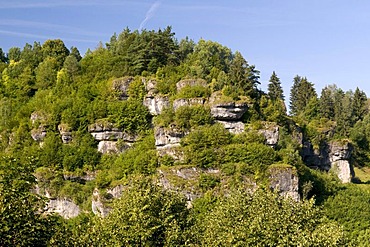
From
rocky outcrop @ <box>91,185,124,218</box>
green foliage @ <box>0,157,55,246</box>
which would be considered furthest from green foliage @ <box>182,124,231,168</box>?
green foliage @ <box>0,157,55,246</box>

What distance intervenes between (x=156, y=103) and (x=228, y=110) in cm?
1171

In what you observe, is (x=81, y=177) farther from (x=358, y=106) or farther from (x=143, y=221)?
(x=358, y=106)

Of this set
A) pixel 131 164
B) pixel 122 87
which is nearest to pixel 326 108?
pixel 122 87

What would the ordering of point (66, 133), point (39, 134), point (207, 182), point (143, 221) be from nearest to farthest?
point (143, 221)
point (207, 182)
point (66, 133)
point (39, 134)

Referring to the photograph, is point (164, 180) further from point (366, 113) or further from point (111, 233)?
point (366, 113)

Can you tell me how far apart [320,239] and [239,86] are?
39.8 meters

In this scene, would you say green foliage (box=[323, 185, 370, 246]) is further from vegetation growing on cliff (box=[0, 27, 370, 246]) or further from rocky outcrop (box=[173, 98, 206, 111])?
rocky outcrop (box=[173, 98, 206, 111])

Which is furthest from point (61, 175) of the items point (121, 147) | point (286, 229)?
point (286, 229)

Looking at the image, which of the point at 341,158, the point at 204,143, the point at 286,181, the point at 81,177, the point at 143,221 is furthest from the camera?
the point at 341,158

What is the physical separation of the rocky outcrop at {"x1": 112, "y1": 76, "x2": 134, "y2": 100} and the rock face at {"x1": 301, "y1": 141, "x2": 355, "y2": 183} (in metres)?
37.4

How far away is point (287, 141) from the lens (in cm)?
6638

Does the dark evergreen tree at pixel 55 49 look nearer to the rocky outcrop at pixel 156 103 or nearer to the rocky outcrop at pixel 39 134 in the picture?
the rocky outcrop at pixel 39 134

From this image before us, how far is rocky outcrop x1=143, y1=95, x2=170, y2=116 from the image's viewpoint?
65031 millimetres

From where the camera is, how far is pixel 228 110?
59.9 m
